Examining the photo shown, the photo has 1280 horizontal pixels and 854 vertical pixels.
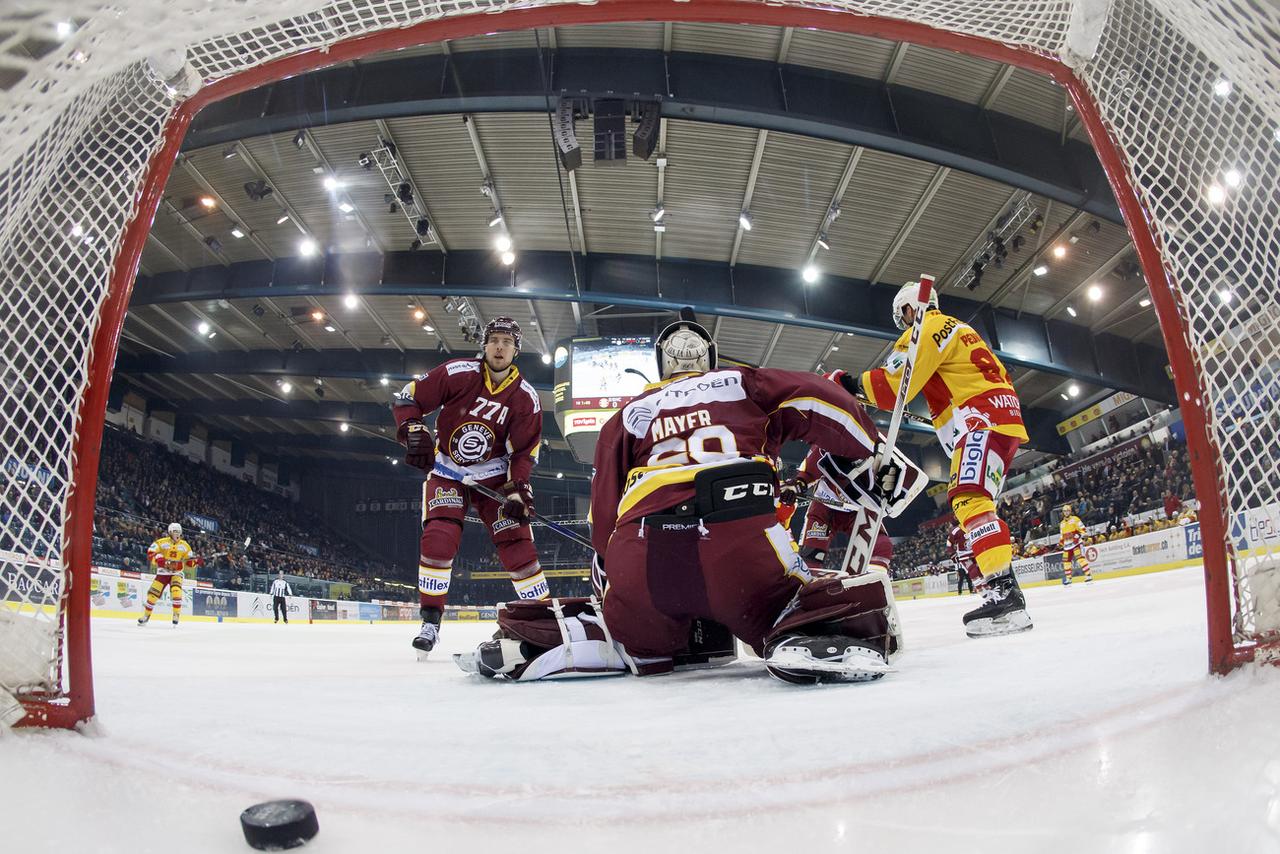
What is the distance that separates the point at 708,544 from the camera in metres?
1.93

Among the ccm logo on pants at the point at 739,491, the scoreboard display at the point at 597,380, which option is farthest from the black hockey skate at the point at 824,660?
the scoreboard display at the point at 597,380

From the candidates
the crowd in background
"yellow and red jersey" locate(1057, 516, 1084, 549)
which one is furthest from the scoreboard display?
the crowd in background

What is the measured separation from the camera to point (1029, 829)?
0.70m

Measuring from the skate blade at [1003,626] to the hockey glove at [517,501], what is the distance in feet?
6.92

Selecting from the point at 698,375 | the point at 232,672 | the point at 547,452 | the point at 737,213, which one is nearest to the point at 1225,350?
the point at 698,375

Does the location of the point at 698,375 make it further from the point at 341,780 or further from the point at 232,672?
the point at 232,672

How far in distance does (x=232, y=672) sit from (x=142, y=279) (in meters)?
12.9

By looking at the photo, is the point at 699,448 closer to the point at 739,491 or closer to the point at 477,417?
the point at 739,491

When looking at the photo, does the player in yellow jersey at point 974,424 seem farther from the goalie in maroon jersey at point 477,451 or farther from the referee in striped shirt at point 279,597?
the referee in striped shirt at point 279,597

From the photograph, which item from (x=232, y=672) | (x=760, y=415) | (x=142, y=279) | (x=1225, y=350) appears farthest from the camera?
(x=142, y=279)

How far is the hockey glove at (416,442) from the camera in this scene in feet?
11.7

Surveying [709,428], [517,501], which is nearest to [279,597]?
[517,501]

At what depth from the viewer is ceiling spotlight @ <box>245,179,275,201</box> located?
10.2m

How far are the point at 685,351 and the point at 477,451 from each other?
1.69 m
